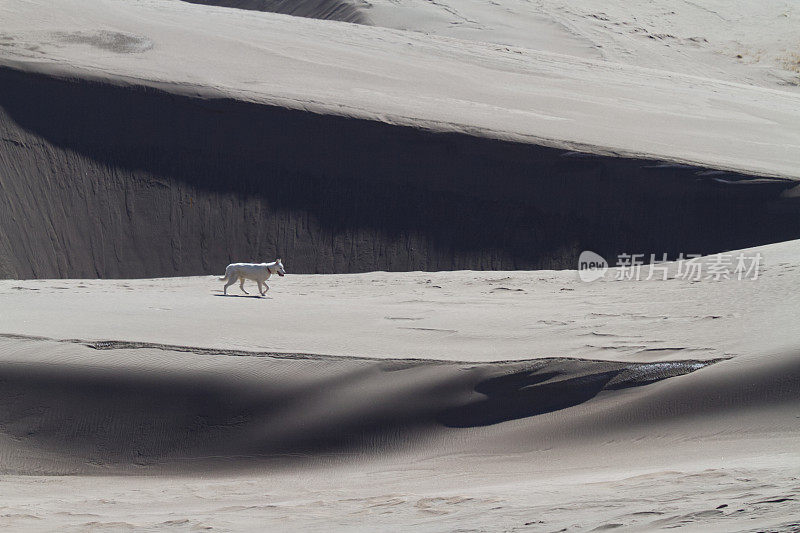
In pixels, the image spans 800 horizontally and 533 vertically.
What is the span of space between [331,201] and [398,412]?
536 cm

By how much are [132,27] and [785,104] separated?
36.2 feet

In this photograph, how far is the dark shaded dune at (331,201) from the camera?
406 inches

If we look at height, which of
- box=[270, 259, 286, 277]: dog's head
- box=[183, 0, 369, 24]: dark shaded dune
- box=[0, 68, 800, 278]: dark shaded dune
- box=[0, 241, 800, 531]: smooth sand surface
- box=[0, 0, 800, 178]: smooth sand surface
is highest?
box=[183, 0, 369, 24]: dark shaded dune

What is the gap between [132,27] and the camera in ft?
46.5

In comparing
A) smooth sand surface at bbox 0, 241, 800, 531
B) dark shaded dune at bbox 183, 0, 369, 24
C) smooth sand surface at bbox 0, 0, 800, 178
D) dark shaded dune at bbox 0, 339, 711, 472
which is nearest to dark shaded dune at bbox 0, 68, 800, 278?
smooth sand surface at bbox 0, 0, 800, 178

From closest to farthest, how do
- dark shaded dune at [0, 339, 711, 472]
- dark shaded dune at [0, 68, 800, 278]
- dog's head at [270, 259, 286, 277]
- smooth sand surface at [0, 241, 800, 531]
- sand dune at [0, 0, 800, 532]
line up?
smooth sand surface at [0, 241, 800, 531] < sand dune at [0, 0, 800, 532] < dark shaded dune at [0, 339, 711, 472] < dog's head at [270, 259, 286, 277] < dark shaded dune at [0, 68, 800, 278]

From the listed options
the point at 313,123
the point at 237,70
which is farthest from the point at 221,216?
the point at 237,70

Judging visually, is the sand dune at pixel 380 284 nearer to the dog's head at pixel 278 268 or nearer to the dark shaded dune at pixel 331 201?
the dark shaded dune at pixel 331 201

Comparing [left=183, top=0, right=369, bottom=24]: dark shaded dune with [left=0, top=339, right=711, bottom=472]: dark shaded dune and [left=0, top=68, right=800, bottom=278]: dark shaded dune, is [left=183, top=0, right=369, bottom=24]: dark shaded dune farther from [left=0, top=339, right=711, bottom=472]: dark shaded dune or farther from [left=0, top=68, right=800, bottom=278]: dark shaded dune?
[left=0, top=339, right=711, bottom=472]: dark shaded dune

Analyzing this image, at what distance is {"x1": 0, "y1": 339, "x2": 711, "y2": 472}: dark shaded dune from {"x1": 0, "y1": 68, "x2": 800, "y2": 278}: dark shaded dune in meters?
4.63

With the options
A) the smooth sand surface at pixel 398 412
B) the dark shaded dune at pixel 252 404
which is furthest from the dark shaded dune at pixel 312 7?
the dark shaded dune at pixel 252 404

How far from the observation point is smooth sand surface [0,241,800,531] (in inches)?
163

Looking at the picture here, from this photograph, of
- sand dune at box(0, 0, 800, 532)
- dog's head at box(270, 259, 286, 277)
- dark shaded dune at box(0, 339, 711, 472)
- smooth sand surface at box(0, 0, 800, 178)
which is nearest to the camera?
sand dune at box(0, 0, 800, 532)

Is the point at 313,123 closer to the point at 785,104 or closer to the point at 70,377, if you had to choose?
the point at 70,377
